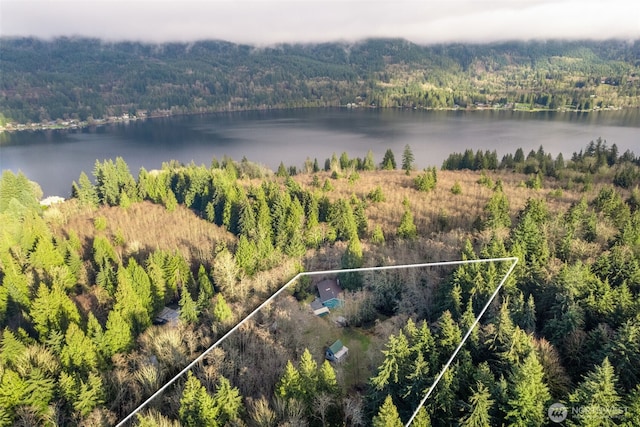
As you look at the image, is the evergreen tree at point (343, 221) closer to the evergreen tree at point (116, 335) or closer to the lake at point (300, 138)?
the evergreen tree at point (116, 335)

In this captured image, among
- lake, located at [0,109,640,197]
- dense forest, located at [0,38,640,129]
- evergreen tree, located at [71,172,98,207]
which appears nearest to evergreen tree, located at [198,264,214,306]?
evergreen tree, located at [71,172,98,207]

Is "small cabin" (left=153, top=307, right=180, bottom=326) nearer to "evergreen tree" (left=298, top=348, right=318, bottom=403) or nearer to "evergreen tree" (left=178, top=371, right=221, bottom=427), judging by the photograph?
"evergreen tree" (left=178, top=371, right=221, bottom=427)

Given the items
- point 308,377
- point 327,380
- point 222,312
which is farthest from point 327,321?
point 222,312

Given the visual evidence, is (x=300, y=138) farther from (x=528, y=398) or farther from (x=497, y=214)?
(x=528, y=398)

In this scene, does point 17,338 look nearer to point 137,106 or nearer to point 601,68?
point 137,106

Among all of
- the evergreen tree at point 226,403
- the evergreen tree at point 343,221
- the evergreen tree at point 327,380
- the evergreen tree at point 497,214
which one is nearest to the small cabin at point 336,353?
the evergreen tree at point 327,380
